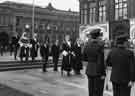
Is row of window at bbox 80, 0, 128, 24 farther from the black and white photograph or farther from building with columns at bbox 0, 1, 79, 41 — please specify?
building with columns at bbox 0, 1, 79, 41

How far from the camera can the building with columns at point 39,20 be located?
52125 mm

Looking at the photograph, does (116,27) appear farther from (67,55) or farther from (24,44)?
(67,55)

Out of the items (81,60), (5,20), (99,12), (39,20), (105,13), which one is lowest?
(81,60)

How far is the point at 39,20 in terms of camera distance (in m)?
59.1

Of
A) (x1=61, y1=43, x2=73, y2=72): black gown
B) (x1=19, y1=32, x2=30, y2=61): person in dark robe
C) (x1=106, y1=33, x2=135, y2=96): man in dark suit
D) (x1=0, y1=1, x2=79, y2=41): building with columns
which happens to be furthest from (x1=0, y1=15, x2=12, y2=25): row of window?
(x1=106, y1=33, x2=135, y2=96): man in dark suit

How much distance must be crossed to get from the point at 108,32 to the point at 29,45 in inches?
636

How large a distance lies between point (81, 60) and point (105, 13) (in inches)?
812

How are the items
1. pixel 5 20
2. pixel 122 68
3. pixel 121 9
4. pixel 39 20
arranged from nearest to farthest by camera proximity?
1. pixel 122 68
2. pixel 121 9
3. pixel 5 20
4. pixel 39 20

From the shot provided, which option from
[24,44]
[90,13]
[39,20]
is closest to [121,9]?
[90,13]

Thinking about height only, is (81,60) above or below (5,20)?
below

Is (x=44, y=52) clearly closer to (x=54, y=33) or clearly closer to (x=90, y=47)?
(x=90, y=47)

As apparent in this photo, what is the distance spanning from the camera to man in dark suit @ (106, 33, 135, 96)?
4.72 metres

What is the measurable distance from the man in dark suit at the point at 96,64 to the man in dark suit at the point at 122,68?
1.45 ft

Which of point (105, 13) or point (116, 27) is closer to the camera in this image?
point (116, 27)
